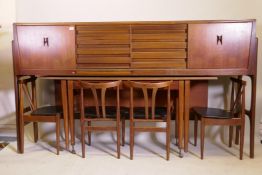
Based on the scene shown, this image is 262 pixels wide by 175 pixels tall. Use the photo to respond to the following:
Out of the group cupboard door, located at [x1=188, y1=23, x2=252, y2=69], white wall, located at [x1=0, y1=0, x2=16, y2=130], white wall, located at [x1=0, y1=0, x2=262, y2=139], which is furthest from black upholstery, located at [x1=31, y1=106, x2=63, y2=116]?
cupboard door, located at [x1=188, y1=23, x2=252, y2=69]

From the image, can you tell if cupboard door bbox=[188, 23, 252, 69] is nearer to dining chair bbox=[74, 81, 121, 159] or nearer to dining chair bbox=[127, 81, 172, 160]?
dining chair bbox=[127, 81, 172, 160]

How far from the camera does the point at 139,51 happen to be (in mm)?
3033

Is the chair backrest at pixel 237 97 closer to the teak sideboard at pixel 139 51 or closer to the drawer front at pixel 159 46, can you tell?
the teak sideboard at pixel 139 51

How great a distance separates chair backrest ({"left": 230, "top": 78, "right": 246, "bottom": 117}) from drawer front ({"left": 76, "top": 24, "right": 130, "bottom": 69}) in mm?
1221

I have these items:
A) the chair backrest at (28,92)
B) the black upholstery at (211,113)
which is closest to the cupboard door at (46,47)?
the chair backrest at (28,92)

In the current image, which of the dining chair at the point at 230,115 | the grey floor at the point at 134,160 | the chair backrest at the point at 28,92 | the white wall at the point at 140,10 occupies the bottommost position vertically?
the grey floor at the point at 134,160

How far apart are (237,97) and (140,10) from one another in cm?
152

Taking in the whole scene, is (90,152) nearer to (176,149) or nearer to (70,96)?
(70,96)

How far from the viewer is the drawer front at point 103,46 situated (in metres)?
3.03

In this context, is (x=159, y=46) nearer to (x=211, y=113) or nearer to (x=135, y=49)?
(x=135, y=49)

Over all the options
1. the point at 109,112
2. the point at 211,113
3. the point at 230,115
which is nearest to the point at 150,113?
the point at 109,112

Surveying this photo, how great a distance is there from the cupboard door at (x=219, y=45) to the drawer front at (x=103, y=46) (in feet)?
2.29

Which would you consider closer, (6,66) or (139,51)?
(139,51)

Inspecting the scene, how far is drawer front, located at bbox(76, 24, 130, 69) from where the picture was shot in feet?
9.94
